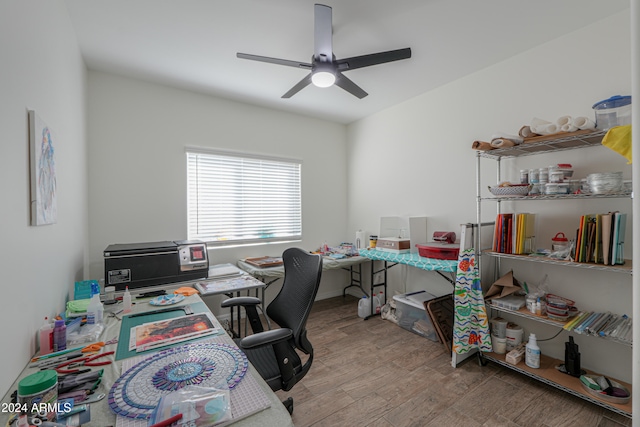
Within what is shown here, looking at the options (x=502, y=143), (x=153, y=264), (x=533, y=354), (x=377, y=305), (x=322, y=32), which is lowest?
(x=377, y=305)

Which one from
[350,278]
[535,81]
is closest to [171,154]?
[350,278]

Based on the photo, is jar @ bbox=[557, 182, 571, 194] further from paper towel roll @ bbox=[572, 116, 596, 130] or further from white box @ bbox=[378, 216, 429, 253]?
white box @ bbox=[378, 216, 429, 253]

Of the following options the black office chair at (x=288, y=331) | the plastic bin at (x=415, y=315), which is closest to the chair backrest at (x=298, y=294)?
the black office chair at (x=288, y=331)

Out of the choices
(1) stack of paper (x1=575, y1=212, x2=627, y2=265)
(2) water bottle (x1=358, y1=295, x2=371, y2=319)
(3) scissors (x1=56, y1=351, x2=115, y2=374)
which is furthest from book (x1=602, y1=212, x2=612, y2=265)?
(3) scissors (x1=56, y1=351, x2=115, y2=374)

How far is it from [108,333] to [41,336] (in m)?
0.26

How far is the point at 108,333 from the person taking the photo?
139cm

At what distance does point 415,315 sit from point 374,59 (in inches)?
98.7

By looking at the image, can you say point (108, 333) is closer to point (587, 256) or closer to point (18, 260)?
point (18, 260)

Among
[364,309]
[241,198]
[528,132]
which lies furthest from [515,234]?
[241,198]

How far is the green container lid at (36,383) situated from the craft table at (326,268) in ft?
5.80

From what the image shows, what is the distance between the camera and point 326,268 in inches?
126

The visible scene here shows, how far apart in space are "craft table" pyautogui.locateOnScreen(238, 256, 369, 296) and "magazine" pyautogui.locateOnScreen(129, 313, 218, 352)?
1.11m

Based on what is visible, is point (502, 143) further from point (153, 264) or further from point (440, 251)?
point (153, 264)

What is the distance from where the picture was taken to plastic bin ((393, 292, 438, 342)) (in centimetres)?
276
